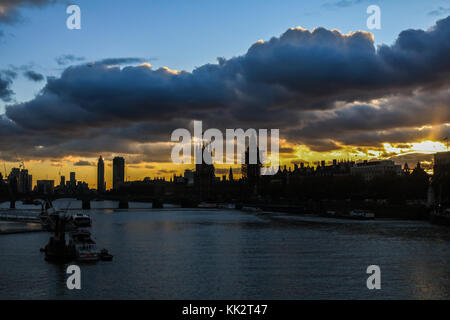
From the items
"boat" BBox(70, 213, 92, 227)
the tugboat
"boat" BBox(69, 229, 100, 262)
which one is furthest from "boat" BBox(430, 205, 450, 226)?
the tugboat

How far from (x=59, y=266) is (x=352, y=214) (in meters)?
77.4

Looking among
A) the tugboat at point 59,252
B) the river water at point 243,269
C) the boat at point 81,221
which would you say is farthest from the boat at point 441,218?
the tugboat at point 59,252

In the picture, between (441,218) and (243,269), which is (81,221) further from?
(441,218)

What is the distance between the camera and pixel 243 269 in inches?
1737

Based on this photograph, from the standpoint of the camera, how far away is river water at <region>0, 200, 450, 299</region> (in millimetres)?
35438

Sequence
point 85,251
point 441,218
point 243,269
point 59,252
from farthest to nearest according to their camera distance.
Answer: point 441,218, point 85,251, point 59,252, point 243,269

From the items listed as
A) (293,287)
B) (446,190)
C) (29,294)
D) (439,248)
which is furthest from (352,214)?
(29,294)

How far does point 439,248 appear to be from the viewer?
185 ft

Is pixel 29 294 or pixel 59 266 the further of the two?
pixel 59 266

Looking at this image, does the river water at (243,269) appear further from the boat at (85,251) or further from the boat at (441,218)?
the boat at (441,218)

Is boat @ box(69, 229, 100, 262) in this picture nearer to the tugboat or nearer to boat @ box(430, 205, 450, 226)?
the tugboat

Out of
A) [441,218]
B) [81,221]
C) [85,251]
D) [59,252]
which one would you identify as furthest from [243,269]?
[81,221]
